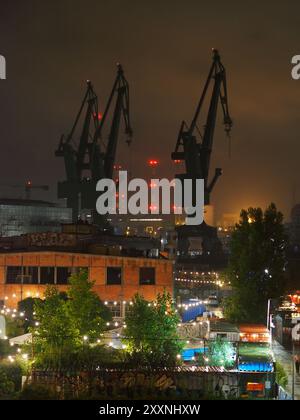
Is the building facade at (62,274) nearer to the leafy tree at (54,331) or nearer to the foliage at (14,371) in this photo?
the leafy tree at (54,331)

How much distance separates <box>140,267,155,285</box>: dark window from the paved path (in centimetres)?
355

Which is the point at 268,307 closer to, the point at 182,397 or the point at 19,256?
the point at 19,256

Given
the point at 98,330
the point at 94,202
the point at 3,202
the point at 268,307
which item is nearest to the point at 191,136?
the point at 94,202

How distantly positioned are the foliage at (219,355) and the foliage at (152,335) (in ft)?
1.48

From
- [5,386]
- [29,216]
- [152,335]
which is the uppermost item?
[29,216]

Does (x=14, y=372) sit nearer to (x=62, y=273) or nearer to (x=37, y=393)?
(x=37, y=393)

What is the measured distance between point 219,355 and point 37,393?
3.21 metres

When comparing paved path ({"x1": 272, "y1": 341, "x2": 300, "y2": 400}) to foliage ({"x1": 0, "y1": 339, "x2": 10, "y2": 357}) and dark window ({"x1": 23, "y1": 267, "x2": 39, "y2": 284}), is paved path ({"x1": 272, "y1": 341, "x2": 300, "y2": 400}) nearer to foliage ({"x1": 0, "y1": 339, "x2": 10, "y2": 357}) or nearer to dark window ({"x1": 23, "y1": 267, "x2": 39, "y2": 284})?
foliage ({"x1": 0, "y1": 339, "x2": 10, "y2": 357})

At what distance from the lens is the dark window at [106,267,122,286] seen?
16378 mm

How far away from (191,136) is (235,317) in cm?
2556

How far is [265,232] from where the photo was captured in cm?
1767

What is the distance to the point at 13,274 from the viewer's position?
16328mm

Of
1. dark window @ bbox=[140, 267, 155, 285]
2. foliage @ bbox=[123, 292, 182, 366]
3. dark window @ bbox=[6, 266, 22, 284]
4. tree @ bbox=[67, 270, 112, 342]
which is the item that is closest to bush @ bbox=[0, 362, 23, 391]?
tree @ bbox=[67, 270, 112, 342]

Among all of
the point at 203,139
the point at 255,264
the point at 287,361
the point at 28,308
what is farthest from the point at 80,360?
the point at 203,139
